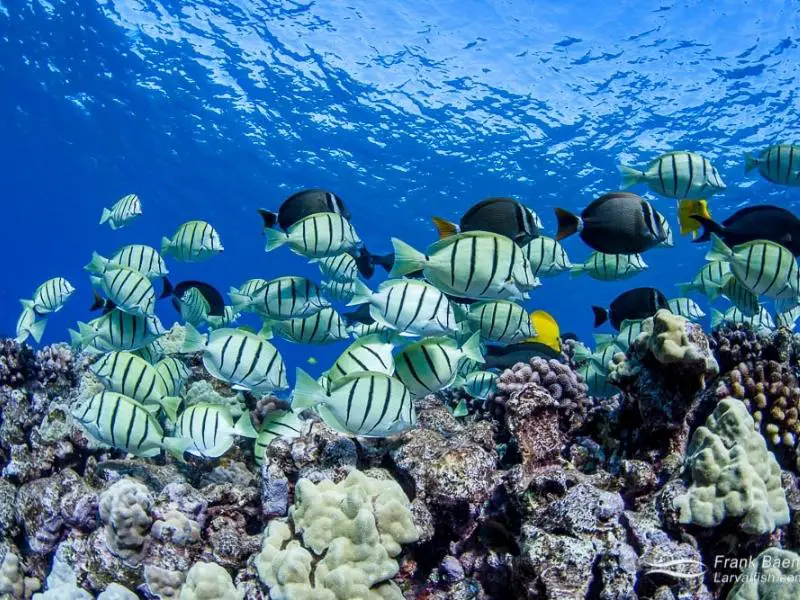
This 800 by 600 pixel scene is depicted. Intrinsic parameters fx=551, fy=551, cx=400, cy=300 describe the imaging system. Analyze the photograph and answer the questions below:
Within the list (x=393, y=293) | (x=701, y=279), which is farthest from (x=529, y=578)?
(x=701, y=279)

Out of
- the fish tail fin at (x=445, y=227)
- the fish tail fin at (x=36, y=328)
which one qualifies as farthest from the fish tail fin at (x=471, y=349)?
the fish tail fin at (x=36, y=328)

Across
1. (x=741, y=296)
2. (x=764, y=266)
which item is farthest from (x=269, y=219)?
(x=741, y=296)

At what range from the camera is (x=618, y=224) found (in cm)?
421

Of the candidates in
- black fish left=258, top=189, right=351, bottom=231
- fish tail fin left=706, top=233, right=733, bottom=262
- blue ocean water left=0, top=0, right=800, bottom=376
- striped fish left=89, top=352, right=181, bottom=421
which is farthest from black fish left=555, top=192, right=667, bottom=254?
blue ocean water left=0, top=0, right=800, bottom=376

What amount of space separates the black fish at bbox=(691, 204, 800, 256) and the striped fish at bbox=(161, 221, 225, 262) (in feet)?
15.3

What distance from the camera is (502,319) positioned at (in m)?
4.70

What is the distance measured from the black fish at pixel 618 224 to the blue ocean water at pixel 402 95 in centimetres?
1188

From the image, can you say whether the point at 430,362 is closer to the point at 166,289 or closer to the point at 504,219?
the point at 504,219

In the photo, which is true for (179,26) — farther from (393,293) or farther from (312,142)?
(393,293)

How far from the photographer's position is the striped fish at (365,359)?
12.2 ft

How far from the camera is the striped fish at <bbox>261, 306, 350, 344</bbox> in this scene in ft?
17.7

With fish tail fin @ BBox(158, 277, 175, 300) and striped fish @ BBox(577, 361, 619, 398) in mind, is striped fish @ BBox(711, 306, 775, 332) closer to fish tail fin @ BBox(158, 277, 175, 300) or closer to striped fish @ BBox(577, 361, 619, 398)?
striped fish @ BBox(577, 361, 619, 398)

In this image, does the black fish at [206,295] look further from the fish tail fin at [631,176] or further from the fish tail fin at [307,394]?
the fish tail fin at [631,176]

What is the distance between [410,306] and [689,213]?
3.54 m
